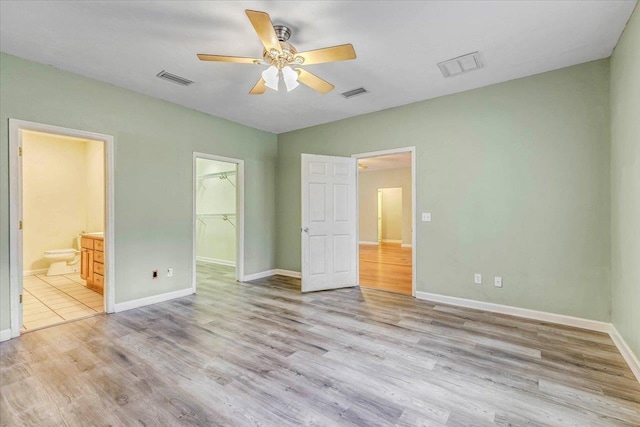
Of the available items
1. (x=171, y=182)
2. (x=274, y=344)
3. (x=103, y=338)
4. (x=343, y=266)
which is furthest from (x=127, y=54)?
(x=343, y=266)

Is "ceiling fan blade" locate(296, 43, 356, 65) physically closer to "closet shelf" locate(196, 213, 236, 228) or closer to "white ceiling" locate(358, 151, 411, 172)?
"closet shelf" locate(196, 213, 236, 228)

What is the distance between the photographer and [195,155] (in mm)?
4469

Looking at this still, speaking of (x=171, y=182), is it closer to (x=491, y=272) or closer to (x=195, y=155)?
(x=195, y=155)

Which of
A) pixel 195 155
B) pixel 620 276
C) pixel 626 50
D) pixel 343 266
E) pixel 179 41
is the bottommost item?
pixel 343 266

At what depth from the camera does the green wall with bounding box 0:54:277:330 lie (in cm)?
291

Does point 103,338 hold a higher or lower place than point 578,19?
lower

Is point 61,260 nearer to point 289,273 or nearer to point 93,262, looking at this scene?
point 93,262

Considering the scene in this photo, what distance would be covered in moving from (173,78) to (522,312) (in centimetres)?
487

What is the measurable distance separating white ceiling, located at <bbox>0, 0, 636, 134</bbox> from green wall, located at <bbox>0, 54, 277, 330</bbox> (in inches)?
8.8

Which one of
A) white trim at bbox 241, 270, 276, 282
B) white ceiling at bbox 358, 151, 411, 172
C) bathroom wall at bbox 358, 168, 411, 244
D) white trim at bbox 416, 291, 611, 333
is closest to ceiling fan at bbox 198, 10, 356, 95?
white trim at bbox 416, 291, 611, 333

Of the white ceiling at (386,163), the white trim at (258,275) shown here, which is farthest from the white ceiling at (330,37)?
the white ceiling at (386,163)

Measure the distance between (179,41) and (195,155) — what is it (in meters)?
2.01

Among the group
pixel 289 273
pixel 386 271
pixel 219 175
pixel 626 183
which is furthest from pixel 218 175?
pixel 626 183

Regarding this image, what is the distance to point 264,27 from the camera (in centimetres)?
206
